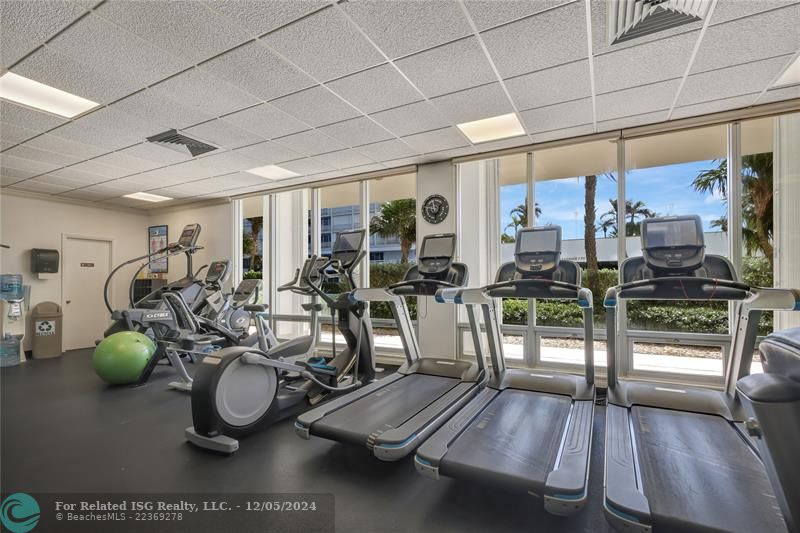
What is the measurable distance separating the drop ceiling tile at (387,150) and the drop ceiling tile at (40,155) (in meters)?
3.72

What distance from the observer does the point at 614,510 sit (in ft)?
5.59

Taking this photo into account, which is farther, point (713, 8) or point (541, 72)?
point (541, 72)

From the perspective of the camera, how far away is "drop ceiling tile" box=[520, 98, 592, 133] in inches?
138

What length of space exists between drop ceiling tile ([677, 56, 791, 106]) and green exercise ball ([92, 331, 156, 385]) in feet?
20.4

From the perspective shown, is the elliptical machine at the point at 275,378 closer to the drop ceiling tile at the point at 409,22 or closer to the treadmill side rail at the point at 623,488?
the drop ceiling tile at the point at 409,22

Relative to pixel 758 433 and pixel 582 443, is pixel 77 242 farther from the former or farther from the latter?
pixel 758 433

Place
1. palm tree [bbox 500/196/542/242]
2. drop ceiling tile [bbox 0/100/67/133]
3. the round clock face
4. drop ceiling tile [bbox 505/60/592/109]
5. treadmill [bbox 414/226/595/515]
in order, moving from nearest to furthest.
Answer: treadmill [bbox 414/226/595/515] → drop ceiling tile [bbox 505/60/592/109] → drop ceiling tile [bbox 0/100/67/133] → palm tree [bbox 500/196/542/242] → the round clock face

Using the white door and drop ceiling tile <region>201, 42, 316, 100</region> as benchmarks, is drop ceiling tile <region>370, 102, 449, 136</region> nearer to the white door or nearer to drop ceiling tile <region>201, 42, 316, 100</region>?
drop ceiling tile <region>201, 42, 316, 100</region>

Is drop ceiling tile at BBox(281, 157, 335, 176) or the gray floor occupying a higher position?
drop ceiling tile at BBox(281, 157, 335, 176)

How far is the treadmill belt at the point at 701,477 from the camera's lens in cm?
161

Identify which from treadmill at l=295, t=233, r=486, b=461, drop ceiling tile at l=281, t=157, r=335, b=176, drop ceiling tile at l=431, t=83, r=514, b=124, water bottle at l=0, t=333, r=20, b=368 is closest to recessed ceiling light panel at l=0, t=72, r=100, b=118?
drop ceiling tile at l=281, t=157, r=335, b=176

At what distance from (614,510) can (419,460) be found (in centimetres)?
99

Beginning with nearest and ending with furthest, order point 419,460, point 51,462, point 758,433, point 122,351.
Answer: point 758,433
point 419,460
point 51,462
point 122,351

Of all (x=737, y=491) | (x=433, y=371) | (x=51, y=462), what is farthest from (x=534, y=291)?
(x=51, y=462)
